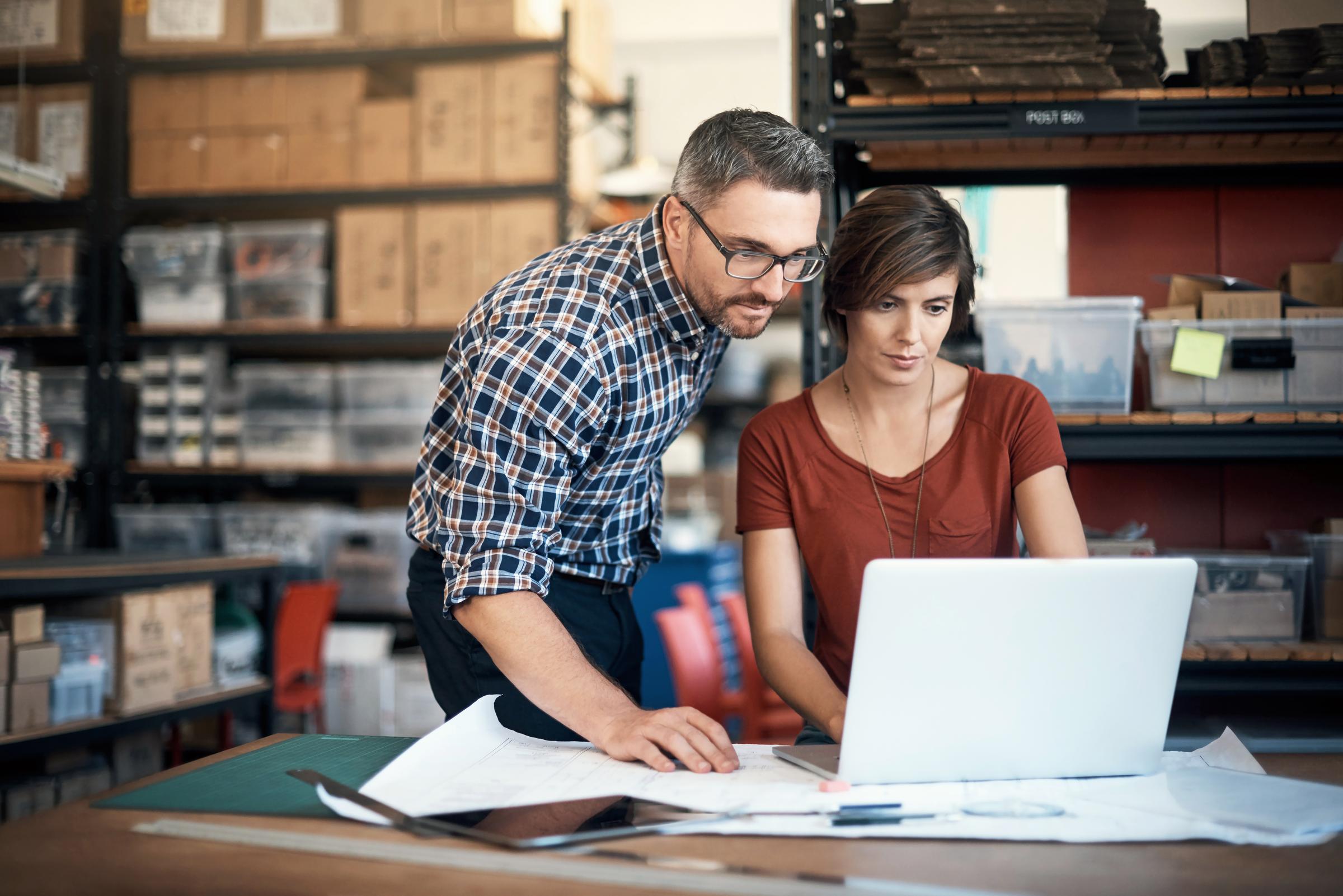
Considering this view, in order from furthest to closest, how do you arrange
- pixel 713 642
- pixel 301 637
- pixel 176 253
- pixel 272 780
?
pixel 176 253, pixel 301 637, pixel 713 642, pixel 272 780

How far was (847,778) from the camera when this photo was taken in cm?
91

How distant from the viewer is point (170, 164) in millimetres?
4141

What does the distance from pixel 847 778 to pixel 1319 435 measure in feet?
3.86

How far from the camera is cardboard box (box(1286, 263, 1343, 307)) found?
5.94 feet

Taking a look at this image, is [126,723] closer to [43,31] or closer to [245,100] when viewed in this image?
[245,100]

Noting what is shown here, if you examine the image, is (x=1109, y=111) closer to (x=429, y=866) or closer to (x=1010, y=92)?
(x=1010, y=92)

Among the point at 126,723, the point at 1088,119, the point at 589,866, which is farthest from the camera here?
the point at 126,723

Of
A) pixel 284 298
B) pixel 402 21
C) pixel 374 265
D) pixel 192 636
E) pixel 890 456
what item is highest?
pixel 402 21

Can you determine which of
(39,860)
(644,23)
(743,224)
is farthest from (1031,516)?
(644,23)

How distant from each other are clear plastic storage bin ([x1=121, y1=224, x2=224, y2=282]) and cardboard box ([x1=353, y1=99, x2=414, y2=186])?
64cm

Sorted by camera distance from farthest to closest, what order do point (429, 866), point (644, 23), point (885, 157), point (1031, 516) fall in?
point (644, 23), point (885, 157), point (1031, 516), point (429, 866)

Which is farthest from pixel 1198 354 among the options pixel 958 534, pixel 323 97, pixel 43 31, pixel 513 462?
pixel 43 31

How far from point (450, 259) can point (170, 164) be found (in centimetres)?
121

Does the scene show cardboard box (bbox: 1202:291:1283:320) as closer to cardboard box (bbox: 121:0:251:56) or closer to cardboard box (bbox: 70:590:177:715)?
cardboard box (bbox: 70:590:177:715)
